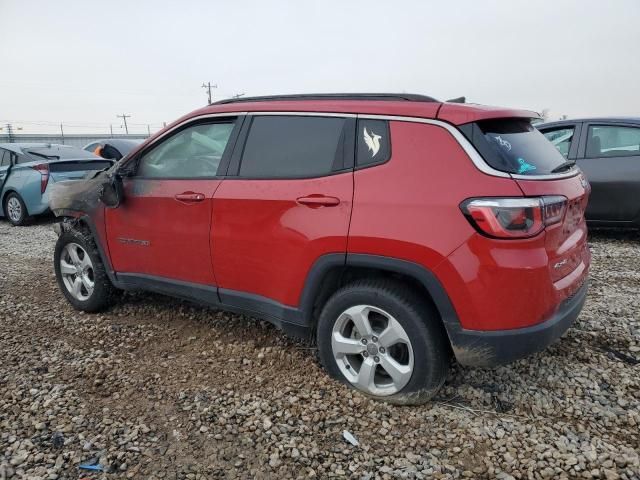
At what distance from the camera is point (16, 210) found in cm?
858

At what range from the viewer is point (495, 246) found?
212 cm

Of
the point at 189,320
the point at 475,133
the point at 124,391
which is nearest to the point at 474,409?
the point at 475,133

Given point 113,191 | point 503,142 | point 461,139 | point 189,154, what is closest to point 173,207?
point 189,154

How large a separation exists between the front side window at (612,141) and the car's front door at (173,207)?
4.84 metres

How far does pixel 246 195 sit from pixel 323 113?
26.5 inches

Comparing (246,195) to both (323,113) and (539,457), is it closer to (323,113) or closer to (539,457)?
(323,113)

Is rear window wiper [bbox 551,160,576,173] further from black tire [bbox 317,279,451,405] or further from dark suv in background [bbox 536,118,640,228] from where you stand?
dark suv in background [bbox 536,118,640,228]

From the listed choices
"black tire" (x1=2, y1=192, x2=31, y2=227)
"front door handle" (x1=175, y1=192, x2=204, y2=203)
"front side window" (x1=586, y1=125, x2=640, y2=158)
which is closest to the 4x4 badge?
"front door handle" (x1=175, y1=192, x2=204, y2=203)

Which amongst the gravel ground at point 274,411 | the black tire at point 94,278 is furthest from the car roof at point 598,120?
the black tire at point 94,278

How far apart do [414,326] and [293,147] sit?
4.08ft

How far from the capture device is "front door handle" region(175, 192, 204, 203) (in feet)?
10.0

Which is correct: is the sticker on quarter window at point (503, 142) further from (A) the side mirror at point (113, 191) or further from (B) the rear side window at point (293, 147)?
(A) the side mirror at point (113, 191)

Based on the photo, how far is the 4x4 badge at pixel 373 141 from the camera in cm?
247

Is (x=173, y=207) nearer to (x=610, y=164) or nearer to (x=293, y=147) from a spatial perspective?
(x=293, y=147)
